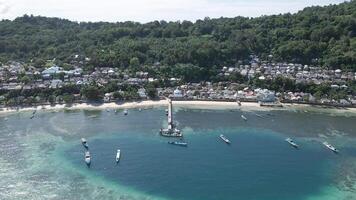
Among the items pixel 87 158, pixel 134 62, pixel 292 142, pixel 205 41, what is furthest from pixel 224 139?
pixel 205 41

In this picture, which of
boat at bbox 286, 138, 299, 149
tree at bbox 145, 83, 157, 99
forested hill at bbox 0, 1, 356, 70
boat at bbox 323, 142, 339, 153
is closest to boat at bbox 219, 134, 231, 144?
boat at bbox 286, 138, 299, 149

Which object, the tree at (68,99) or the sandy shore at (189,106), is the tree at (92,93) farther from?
the tree at (68,99)

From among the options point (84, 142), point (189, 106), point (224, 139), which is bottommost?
point (84, 142)

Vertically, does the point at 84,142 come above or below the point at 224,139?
below

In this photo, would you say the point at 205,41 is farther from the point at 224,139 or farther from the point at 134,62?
the point at 224,139

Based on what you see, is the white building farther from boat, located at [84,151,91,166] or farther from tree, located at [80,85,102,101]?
boat, located at [84,151,91,166]

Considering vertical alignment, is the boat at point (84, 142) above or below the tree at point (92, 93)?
below

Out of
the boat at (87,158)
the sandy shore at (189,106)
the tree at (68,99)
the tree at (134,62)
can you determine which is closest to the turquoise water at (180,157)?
the boat at (87,158)

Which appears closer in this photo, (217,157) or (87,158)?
(87,158)
